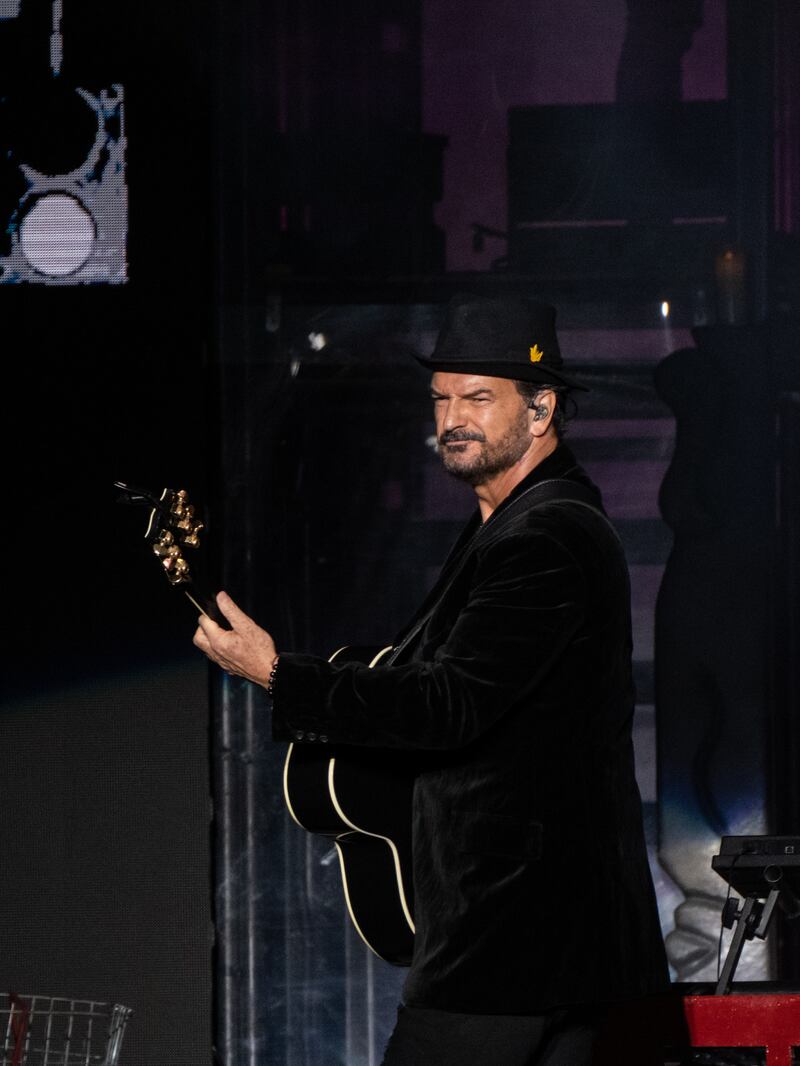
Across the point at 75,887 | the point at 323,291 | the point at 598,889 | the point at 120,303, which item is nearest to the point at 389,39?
the point at 323,291

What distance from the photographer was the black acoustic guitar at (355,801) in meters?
2.48

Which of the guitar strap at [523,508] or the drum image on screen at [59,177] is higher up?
the drum image on screen at [59,177]

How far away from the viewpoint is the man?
2.18m

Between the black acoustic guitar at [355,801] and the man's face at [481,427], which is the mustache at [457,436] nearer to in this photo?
the man's face at [481,427]

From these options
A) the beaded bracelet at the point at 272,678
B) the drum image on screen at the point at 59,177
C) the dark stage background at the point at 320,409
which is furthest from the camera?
the drum image on screen at the point at 59,177

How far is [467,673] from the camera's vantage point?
2.15 metres

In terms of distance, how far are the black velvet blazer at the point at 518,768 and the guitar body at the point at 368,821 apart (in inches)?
8.3

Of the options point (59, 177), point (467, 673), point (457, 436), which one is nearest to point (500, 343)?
point (457, 436)

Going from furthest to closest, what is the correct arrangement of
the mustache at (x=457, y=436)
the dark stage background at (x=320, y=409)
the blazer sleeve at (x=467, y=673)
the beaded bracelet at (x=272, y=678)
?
1. the dark stage background at (x=320, y=409)
2. the mustache at (x=457, y=436)
3. the beaded bracelet at (x=272, y=678)
4. the blazer sleeve at (x=467, y=673)

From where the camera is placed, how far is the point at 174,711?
408cm

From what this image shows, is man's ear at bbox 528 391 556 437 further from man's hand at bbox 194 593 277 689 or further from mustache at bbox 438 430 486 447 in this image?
man's hand at bbox 194 593 277 689

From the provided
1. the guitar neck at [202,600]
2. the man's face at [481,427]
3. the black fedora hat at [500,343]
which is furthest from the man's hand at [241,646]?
the black fedora hat at [500,343]

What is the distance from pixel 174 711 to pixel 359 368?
101cm

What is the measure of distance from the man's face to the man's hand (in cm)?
41
